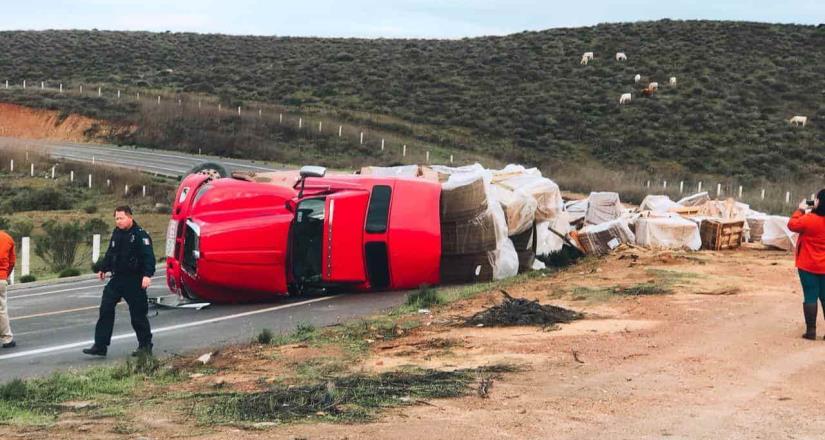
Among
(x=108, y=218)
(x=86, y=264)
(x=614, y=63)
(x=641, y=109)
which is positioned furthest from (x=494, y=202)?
(x=614, y=63)

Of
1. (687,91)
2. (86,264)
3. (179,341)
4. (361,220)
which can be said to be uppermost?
(687,91)

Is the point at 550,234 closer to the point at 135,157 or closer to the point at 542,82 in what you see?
the point at 135,157

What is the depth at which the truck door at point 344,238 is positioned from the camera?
46.6 feet

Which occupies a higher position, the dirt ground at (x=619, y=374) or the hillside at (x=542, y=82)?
the hillside at (x=542, y=82)

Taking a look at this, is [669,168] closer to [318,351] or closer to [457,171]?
[457,171]

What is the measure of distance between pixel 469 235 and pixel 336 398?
7.98 meters

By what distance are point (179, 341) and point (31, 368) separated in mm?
1954

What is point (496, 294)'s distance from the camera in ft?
44.8

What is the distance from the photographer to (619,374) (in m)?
8.44

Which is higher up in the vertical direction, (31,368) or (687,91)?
(687,91)

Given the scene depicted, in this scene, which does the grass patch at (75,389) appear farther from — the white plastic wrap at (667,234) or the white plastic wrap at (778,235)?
the white plastic wrap at (778,235)

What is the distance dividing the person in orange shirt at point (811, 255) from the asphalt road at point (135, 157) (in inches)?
1282

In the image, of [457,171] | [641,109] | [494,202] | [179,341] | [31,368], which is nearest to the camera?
[31,368]

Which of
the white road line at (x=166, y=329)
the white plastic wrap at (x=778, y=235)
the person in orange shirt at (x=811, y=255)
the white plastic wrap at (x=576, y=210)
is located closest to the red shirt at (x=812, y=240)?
the person in orange shirt at (x=811, y=255)
